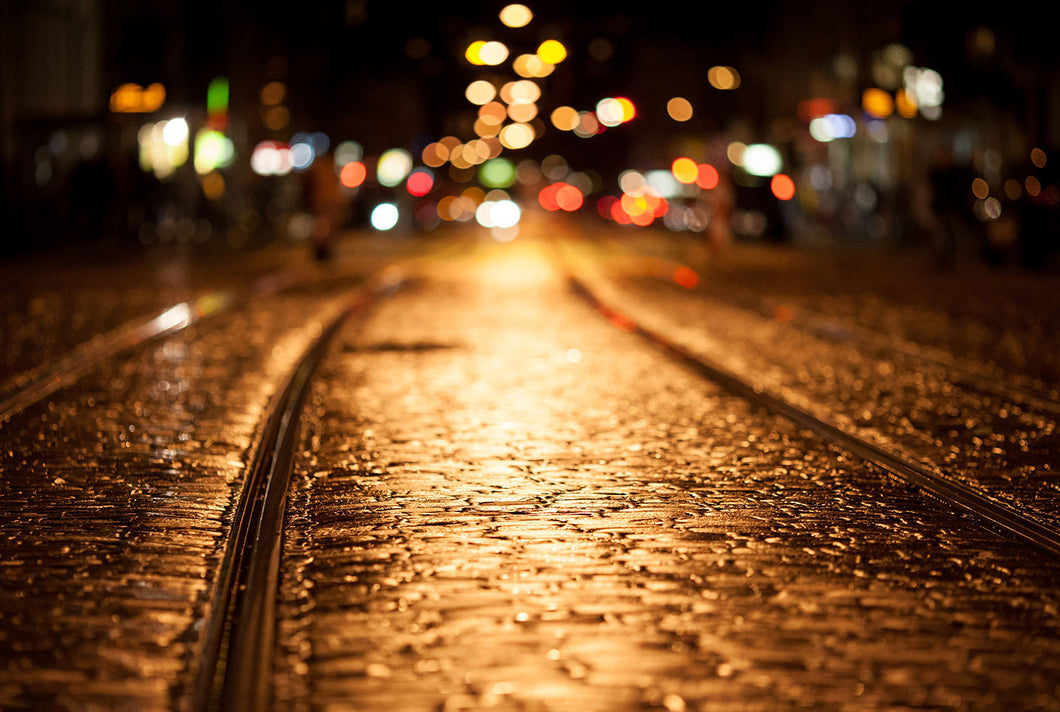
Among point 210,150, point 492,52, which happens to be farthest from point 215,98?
point 492,52

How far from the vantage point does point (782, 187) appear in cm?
4434

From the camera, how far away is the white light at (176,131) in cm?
3919

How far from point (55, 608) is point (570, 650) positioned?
1600 mm

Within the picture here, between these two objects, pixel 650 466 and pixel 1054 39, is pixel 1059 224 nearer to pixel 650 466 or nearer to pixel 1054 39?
pixel 1054 39

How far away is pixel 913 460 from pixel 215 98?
112 feet

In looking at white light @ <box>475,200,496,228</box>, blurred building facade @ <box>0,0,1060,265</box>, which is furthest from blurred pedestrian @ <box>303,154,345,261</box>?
white light @ <box>475,200,496,228</box>

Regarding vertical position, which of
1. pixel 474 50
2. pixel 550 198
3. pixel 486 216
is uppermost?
pixel 474 50

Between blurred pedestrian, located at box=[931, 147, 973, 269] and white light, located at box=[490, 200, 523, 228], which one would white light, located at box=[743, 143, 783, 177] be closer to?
white light, located at box=[490, 200, 523, 228]

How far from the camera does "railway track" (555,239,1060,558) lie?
6.16m

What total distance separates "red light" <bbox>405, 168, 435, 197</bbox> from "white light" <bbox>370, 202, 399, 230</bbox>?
14.4 ft

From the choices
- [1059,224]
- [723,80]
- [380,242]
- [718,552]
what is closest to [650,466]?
[718,552]

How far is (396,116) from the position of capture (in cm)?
6738

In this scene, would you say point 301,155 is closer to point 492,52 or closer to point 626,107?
point 492,52

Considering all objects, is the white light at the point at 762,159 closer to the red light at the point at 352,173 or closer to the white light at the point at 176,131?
the red light at the point at 352,173
